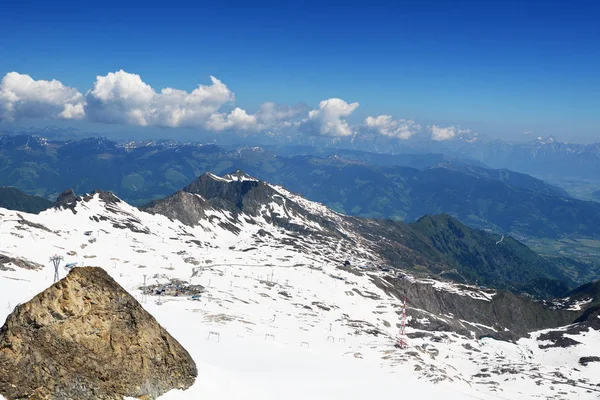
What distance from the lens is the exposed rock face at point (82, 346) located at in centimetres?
3212

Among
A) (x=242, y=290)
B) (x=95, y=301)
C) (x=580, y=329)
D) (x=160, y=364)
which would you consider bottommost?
(x=580, y=329)

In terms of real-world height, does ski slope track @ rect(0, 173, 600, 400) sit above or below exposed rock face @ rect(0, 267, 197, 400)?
below

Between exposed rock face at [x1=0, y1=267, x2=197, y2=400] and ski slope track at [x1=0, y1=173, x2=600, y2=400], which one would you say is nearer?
exposed rock face at [x1=0, y1=267, x2=197, y2=400]

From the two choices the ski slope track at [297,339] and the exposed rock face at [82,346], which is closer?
the exposed rock face at [82,346]

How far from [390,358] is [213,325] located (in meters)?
38.6

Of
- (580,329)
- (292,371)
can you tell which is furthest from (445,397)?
(580,329)

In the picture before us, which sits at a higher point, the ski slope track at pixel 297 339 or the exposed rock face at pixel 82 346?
the exposed rock face at pixel 82 346

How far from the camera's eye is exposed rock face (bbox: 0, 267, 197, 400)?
32125 mm

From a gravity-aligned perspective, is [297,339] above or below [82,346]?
below

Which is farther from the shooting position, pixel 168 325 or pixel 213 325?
pixel 213 325

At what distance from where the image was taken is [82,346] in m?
34.5

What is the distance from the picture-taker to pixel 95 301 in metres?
35.8

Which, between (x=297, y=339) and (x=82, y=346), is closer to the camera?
(x=82, y=346)

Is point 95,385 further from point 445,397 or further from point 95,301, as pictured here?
point 445,397
